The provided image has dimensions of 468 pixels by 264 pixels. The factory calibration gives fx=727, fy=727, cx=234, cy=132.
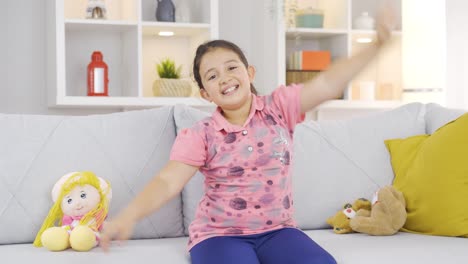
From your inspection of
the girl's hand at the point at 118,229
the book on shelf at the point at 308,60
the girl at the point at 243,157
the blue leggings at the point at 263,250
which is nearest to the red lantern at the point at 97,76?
the book on shelf at the point at 308,60

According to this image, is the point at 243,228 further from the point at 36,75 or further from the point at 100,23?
the point at 36,75

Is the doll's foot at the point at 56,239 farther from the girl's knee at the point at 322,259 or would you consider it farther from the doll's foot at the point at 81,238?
the girl's knee at the point at 322,259

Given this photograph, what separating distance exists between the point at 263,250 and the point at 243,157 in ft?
0.80

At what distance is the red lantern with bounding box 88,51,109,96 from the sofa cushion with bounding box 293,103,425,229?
168cm

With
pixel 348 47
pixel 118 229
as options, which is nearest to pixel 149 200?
pixel 118 229

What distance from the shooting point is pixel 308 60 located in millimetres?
4156

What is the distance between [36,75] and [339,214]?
226 cm

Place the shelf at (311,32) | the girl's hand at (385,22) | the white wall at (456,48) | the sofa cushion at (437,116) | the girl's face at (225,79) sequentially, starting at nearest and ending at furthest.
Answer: the girl's hand at (385,22) → the girl's face at (225,79) → the sofa cushion at (437,116) → the shelf at (311,32) → the white wall at (456,48)

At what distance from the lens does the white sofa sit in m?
1.89

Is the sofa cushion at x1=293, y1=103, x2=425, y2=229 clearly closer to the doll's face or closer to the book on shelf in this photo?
the doll's face

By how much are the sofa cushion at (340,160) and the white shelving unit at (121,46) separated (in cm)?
150

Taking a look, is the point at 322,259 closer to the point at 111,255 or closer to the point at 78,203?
the point at 111,255

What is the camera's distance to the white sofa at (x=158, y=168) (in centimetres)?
189

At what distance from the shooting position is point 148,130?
221 cm
